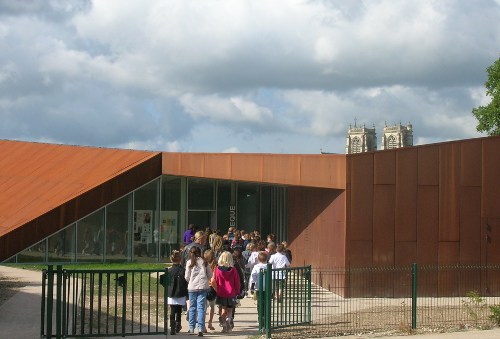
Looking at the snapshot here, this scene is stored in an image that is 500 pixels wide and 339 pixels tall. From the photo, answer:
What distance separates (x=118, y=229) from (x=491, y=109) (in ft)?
75.9

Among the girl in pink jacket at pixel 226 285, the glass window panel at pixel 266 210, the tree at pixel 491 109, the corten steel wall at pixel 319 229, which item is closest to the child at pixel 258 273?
the girl in pink jacket at pixel 226 285

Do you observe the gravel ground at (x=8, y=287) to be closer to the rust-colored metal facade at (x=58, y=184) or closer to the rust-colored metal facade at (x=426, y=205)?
the rust-colored metal facade at (x=58, y=184)

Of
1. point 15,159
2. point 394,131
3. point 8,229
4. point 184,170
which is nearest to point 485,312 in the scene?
point 184,170

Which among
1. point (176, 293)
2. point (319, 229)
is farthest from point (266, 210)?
point (176, 293)

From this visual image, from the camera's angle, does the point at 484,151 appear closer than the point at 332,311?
No

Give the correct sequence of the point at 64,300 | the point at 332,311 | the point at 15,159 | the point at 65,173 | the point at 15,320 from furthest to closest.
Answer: the point at 15,159 < the point at 65,173 < the point at 332,311 < the point at 15,320 < the point at 64,300

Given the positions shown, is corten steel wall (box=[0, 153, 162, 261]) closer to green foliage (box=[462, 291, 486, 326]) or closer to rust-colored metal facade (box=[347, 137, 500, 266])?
rust-colored metal facade (box=[347, 137, 500, 266])

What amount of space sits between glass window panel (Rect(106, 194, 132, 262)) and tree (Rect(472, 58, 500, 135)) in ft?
74.4

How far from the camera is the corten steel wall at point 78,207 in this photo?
2434 cm

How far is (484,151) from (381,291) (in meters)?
4.52

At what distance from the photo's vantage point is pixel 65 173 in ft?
91.3

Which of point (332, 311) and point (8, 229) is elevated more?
point (8, 229)

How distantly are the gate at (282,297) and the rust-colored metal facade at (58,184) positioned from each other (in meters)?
12.3

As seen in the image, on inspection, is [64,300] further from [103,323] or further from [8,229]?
[8,229]
